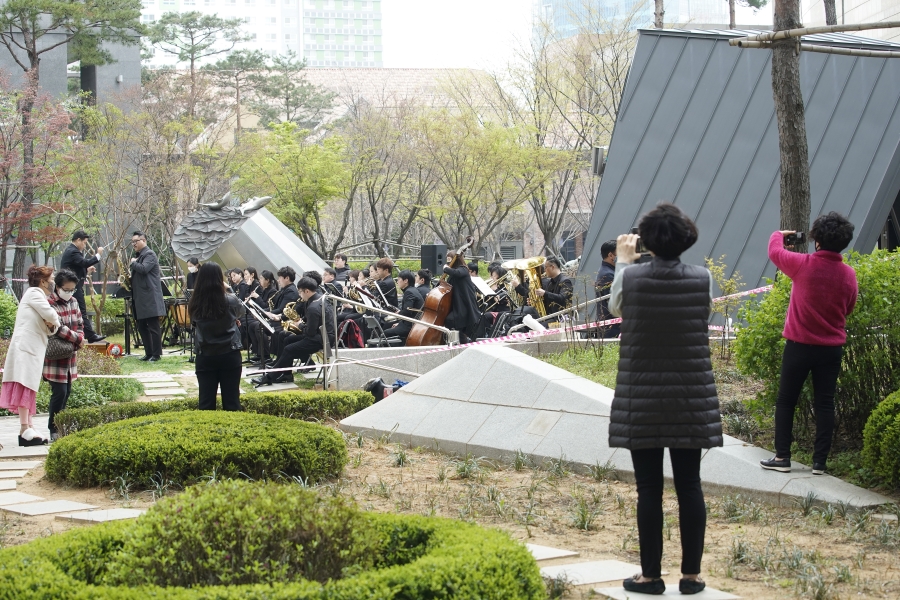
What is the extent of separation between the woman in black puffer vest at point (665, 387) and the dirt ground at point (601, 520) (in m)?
0.45

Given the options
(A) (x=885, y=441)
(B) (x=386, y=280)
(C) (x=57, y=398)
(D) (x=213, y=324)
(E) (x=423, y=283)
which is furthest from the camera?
(B) (x=386, y=280)

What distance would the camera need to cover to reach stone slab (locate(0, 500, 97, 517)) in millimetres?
6367

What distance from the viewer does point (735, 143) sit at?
1536cm

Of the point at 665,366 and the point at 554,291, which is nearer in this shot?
the point at 665,366

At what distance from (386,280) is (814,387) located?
35.0 feet

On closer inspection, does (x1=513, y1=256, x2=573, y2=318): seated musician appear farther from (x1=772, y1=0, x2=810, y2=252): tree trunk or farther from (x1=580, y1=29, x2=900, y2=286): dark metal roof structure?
(x1=772, y1=0, x2=810, y2=252): tree trunk

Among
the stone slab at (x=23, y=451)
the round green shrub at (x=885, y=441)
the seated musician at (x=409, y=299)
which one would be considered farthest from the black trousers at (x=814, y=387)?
the seated musician at (x=409, y=299)

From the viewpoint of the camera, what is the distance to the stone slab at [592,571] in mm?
4613

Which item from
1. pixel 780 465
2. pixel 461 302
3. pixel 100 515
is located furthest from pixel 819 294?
pixel 461 302

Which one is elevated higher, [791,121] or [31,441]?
[791,121]

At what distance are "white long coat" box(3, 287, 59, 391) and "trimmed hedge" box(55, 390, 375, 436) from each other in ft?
1.58

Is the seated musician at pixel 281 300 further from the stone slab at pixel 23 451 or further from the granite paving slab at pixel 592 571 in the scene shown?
the granite paving slab at pixel 592 571

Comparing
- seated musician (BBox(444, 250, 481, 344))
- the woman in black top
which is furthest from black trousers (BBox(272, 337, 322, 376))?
the woman in black top

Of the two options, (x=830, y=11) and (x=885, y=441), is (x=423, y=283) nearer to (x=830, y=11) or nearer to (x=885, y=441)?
(x=830, y=11)
